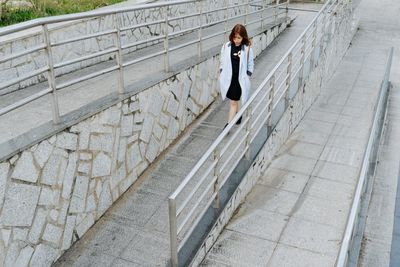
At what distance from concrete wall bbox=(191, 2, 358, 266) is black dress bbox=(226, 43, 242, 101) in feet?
2.37

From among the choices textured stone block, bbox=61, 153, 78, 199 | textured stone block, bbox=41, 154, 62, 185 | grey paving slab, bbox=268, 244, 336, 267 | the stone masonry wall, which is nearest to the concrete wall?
grey paving slab, bbox=268, 244, 336, 267

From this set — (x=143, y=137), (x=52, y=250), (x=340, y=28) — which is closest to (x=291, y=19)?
(x=340, y=28)

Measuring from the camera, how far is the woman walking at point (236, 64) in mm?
5961

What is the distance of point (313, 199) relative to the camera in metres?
5.50

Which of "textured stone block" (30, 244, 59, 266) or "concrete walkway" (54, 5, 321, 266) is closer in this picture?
"textured stone block" (30, 244, 59, 266)

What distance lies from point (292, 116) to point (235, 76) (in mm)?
1522

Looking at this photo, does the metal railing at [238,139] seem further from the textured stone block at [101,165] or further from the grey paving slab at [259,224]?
the textured stone block at [101,165]

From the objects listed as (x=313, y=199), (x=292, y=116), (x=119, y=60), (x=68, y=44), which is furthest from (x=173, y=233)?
(x=292, y=116)

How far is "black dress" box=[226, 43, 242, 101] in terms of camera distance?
602 cm

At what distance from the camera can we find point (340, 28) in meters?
10.9

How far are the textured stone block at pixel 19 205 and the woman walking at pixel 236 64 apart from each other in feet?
10.2

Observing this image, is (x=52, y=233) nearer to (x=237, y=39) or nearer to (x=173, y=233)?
(x=173, y=233)

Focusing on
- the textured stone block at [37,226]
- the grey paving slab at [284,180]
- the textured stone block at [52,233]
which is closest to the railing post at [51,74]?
the textured stone block at [37,226]

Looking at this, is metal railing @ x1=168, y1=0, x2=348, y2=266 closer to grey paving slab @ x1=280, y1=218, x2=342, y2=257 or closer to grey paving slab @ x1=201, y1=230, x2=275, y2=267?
grey paving slab @ x1=201, y1=230, x2=275, y2=267
